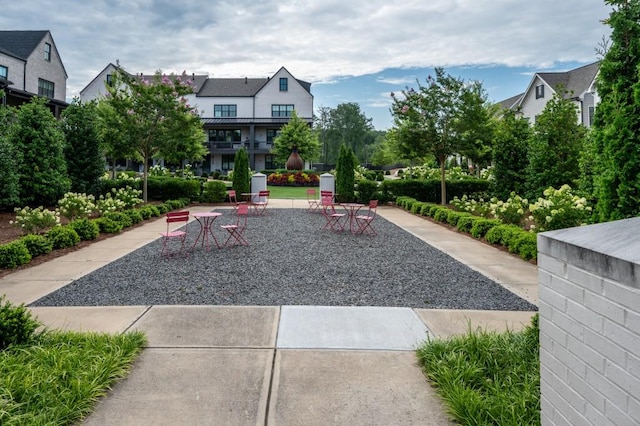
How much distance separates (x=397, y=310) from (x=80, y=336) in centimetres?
342

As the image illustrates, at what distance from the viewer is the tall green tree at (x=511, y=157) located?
15758mm

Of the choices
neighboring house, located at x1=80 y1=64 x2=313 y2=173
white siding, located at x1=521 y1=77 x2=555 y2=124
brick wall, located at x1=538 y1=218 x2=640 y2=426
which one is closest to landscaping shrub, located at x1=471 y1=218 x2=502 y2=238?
brick wall, located at x1=538 y1=218 x2=640 y2=426

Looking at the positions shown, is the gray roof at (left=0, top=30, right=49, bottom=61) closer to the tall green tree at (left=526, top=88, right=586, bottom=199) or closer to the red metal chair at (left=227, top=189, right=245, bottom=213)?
the red metal chair at (left=227, top=189, right=245, bottom=213)

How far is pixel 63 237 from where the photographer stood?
863 cm

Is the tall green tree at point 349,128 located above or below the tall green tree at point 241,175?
above

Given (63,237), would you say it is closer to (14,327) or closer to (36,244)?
(36,244)

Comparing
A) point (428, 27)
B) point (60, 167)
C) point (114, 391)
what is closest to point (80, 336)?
point (114, 391)

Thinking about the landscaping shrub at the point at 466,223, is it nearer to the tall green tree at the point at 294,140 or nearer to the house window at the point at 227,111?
the tall green tree at the point at 294,140

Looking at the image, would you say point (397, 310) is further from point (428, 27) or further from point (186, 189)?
point (186, 189)

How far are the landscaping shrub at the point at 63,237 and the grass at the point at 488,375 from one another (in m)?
8.14

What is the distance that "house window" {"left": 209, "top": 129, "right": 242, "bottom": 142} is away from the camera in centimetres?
4506

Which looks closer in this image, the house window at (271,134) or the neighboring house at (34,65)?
the neighboring house at (34,65)

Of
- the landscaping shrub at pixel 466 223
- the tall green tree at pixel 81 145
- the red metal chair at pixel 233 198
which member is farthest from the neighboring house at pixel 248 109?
the landscaping shrub at pixel 466 223

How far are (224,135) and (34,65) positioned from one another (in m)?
18.6
